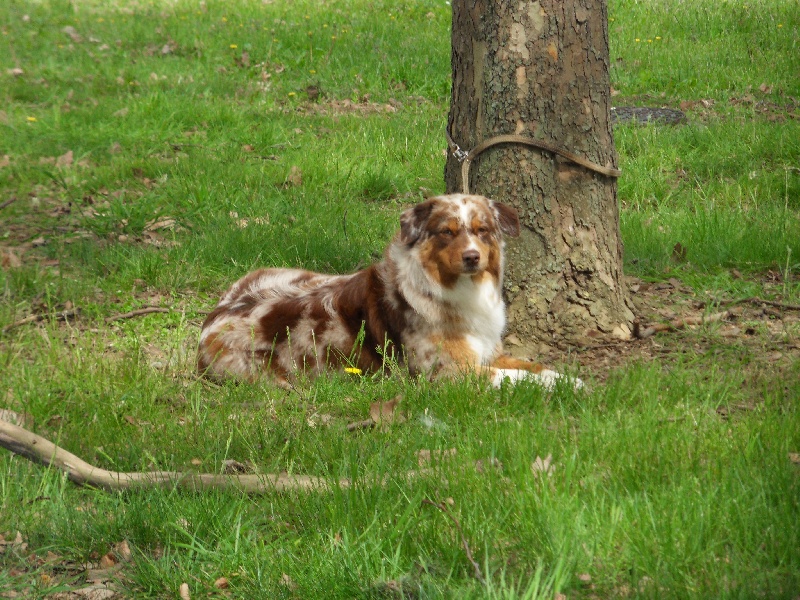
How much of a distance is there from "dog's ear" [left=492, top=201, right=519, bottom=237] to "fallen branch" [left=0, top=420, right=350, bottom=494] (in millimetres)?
2221

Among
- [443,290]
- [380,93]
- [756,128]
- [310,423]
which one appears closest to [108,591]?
[310,423]

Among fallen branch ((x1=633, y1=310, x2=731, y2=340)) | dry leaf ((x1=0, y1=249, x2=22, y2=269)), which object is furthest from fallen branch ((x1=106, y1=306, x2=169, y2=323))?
fallen branch ((x1=633, y1=310, x2=731, y2=340))

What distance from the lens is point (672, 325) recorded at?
19.2 ft

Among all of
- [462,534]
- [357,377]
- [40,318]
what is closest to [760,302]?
[357,377]

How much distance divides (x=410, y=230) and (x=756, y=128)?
542 centimetres

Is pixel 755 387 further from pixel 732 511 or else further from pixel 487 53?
pixel 487 53

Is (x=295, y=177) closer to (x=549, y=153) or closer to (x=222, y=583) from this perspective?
(x=549, y=153)

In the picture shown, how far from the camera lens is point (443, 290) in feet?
18.8

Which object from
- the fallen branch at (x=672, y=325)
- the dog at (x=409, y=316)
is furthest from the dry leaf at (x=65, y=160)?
the fallen branch at (x=672, y=325)

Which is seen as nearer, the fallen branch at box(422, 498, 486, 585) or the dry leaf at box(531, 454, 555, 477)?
the fallen branch at box(422, 498, 486, 585)

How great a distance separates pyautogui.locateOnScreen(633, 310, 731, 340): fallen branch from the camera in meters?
5.85

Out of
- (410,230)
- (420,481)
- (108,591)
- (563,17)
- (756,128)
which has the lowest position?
(108,591)

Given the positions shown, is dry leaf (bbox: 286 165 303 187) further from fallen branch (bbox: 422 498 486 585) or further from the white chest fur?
fallen branch (bbox: 422 498 486 585)

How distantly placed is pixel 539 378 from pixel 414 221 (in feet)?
4.52
